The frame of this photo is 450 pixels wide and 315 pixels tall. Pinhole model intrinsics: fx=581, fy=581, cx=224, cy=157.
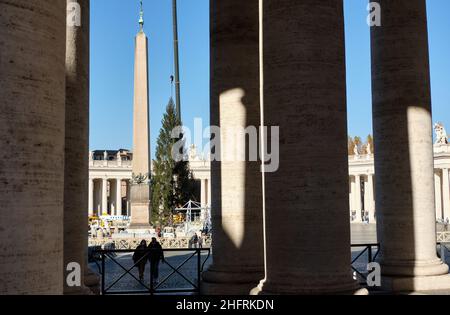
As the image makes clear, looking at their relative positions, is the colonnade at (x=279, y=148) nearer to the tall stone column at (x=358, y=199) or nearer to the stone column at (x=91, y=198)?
the tall stone column at (x=358, y=199)

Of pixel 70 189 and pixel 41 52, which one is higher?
pixel 41 52

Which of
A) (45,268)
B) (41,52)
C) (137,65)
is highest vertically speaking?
(137,65)

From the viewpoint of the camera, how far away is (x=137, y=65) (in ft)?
238

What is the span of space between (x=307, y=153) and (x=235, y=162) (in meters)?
7.41

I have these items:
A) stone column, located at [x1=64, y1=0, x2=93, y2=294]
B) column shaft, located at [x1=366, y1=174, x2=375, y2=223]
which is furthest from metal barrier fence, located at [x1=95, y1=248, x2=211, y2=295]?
column shaft, located at [x1=366, y1=174, x2=375, y2=223]

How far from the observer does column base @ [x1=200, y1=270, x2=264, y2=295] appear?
2277 cm

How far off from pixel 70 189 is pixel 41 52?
8.34m

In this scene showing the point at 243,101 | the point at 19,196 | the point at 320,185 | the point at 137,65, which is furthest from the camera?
the point at 137,65

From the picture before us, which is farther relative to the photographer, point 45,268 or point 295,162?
point 295,162

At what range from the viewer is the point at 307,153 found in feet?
55.1

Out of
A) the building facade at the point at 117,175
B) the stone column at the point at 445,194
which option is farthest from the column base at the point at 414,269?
the building facade at the point at 117,175

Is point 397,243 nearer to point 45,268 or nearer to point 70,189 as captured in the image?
point 70,189
